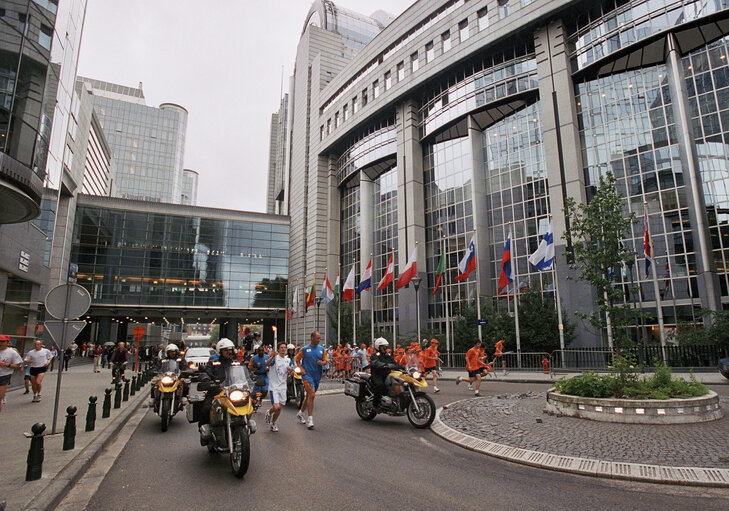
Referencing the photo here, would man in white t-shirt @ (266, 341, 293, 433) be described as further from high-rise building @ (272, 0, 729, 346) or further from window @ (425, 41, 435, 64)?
window @ (425, 41, 435, 64)

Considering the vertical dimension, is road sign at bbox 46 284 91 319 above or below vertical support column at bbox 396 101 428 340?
below

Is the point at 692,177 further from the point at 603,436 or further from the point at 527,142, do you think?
the point at 603,436

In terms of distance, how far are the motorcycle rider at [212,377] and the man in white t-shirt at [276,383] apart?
2133 millimetres

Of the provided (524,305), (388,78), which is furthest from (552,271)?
(388,78)

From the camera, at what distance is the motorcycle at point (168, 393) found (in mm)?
9148

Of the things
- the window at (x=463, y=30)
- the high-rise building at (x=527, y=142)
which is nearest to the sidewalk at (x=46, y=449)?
the high-rise building at (x=527, y=142)

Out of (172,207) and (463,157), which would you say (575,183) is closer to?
→ (463,157)

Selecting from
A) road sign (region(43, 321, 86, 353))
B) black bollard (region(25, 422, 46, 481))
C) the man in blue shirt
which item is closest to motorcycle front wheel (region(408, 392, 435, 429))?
the man in blue shirt

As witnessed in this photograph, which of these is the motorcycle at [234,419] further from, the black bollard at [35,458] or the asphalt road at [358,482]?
the black bollard at [35,458]

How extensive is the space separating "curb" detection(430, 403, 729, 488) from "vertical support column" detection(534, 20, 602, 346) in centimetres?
2540

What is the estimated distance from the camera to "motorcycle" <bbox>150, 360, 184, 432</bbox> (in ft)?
30.0

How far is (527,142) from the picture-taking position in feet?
120

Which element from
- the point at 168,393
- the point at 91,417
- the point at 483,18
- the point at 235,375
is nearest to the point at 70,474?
the point at 235,375

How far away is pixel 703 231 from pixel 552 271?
938 cm
